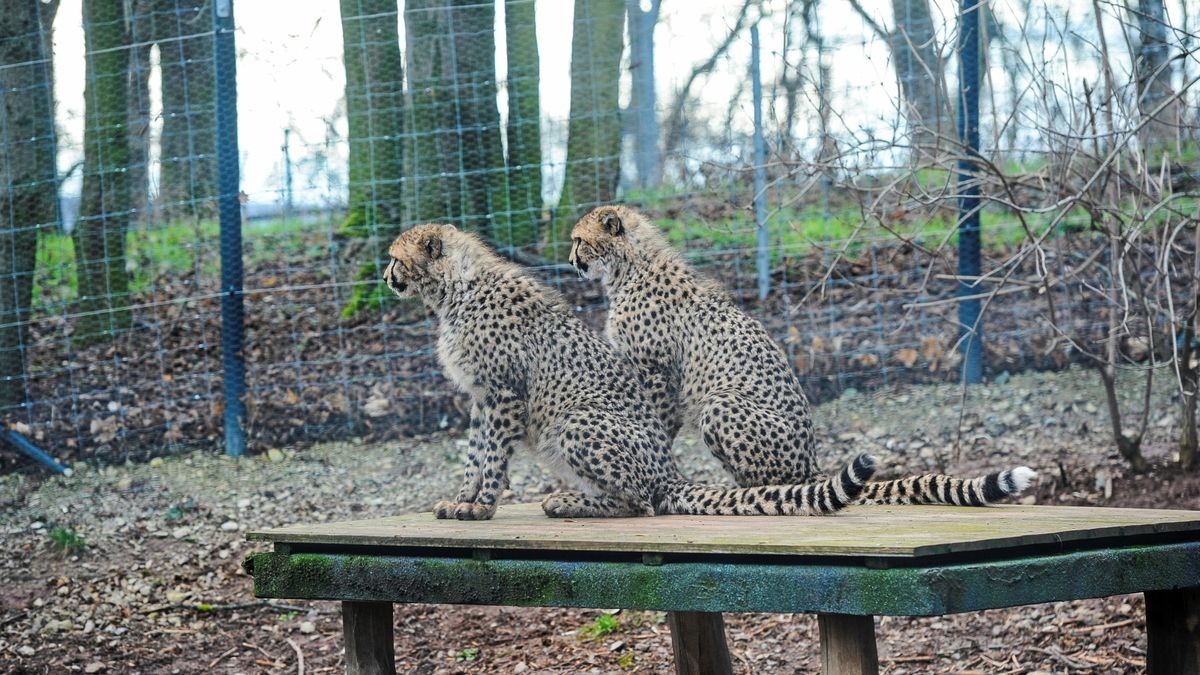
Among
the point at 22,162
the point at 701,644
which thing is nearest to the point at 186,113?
the point at 22,162

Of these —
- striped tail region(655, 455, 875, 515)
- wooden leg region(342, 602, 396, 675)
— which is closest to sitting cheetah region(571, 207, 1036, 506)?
striped tail region(655, 455, 875, 515)

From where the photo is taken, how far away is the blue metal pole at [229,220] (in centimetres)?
625

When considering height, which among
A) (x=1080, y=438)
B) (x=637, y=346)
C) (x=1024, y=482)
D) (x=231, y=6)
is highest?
(x=231, y=6)

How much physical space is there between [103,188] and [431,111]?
1.78 metres

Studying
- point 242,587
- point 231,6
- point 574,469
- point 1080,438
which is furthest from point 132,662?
point 1080,438

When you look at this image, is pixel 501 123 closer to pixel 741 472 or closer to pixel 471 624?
pixel 471 624

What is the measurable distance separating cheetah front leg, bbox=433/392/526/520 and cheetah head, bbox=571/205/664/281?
0.63 meters

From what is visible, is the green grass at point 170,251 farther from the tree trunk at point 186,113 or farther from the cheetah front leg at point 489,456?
the cheetah front leg at point 489,456

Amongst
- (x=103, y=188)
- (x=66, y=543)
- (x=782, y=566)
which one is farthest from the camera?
(x=103, y=188)

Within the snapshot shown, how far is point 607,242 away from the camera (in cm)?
405

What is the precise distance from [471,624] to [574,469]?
1.82 m

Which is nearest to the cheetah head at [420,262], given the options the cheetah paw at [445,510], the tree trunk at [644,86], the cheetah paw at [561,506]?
the cheetah paw at [445,510]

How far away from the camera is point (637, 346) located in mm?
3945

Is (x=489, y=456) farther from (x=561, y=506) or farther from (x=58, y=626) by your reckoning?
(x=58, y=626)
